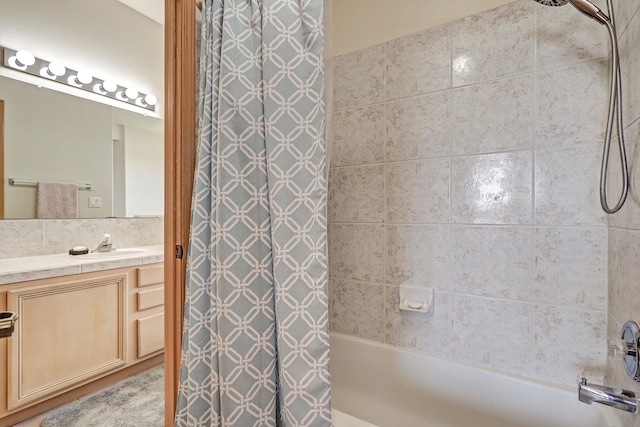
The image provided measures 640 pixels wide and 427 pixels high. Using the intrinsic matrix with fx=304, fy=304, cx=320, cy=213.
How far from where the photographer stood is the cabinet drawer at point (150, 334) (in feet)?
7.17

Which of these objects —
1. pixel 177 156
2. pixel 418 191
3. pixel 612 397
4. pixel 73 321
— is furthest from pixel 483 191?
pixel 73 321

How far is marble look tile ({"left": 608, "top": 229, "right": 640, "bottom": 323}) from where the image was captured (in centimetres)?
79

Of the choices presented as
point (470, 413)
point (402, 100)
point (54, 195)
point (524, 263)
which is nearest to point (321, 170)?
point (402, 100)

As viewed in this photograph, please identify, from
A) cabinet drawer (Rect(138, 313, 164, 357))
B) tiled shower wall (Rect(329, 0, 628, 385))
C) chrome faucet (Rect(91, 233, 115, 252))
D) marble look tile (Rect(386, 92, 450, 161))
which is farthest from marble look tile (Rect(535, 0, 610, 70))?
chrome faucet (Rect(91, 233, 115, 252))

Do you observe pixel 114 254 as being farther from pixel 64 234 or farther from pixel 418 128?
pixel 418 128

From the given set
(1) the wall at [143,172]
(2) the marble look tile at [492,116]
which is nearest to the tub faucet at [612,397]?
(2) the marble look tile at [492,116]

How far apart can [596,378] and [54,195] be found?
3.15 meters

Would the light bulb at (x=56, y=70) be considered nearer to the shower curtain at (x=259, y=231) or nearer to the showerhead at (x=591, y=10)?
the shower curtain at (x=259, y=231)

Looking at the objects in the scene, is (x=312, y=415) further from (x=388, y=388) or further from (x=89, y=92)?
(x=89, y=92)

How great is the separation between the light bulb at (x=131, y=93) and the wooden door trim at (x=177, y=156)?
77.2 inches

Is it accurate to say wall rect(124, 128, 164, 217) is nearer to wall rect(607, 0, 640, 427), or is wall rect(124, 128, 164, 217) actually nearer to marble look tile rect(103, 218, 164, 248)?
marble look tile rect(103, 218, 164, 248)

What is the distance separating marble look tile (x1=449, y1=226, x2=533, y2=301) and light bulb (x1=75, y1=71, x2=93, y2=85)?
289 centimetres

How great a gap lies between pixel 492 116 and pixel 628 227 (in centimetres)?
58

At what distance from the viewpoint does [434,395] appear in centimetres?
128
